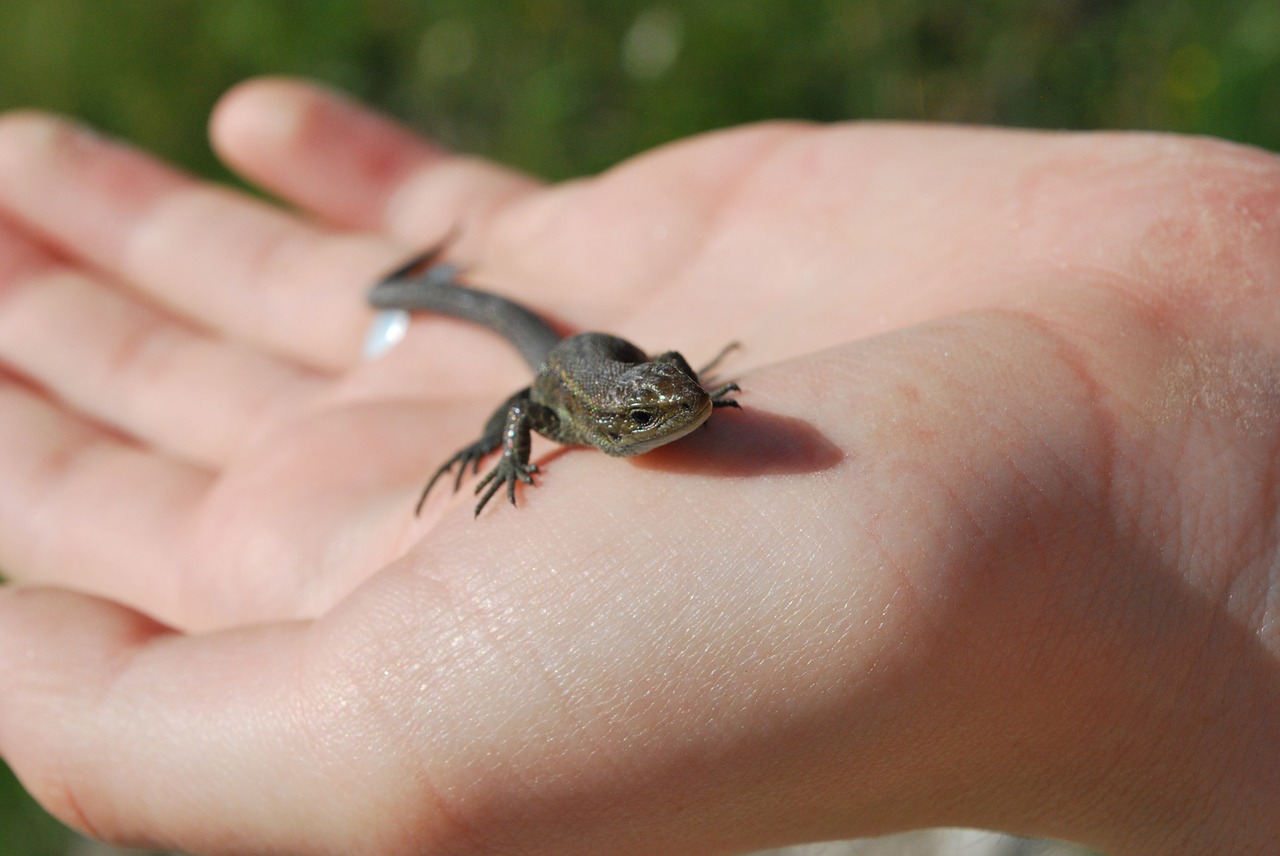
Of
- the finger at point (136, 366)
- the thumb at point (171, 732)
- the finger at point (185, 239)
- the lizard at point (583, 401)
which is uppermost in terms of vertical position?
the finger at point (185, 239)

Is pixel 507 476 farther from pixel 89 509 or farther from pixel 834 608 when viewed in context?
pixel 89 509

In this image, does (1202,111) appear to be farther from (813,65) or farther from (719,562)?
(719,562)

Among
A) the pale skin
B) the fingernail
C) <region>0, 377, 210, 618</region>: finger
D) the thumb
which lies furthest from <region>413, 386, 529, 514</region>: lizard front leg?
the fingernail

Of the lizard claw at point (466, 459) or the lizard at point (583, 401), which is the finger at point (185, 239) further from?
the lizard claw at point (466, 459)

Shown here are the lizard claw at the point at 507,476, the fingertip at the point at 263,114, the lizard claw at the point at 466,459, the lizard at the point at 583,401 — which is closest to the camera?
the lizard at the point at 583,401

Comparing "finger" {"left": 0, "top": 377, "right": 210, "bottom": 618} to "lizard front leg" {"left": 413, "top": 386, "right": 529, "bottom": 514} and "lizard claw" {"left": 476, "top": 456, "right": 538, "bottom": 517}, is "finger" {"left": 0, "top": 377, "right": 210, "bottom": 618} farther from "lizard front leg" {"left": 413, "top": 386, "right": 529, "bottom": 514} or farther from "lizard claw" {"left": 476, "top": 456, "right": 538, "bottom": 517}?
"lizard claw" {"left": 476, "top": 456, "right": 538, "bottom": 517}

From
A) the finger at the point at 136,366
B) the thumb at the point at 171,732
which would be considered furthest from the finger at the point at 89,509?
the thumb at the point at 171,732
